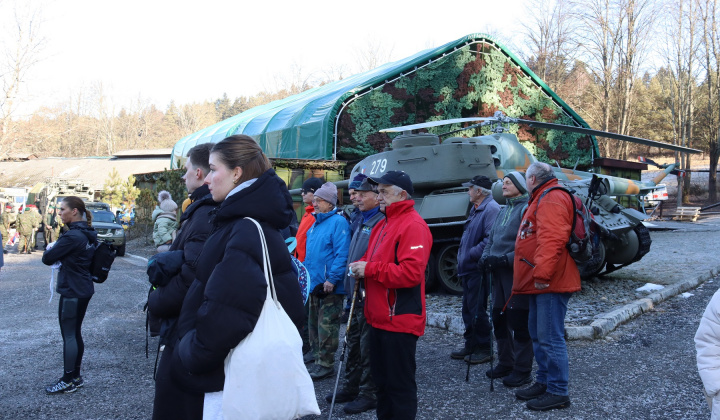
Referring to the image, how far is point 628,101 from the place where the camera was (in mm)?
34312

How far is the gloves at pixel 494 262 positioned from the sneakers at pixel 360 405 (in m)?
1.63

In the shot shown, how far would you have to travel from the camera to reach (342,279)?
17.9 ft

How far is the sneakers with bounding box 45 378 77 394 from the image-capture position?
5.01 m

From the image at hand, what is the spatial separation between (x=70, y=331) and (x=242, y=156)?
333 centimetres

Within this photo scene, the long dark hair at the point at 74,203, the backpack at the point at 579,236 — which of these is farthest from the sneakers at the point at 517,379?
the long dark hair at the point at 74,203

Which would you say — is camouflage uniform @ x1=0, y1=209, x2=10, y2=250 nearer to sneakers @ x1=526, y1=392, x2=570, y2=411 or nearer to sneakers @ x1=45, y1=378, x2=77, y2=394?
sneakers @ x1=45, y1=378, x2=77, y2=394

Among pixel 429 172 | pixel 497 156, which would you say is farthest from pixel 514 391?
pixel 497 156

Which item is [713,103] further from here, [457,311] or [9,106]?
[9,106]

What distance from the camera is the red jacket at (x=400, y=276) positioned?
12.6 feet

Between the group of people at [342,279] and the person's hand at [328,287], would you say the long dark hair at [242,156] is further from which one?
the person's hand at [328,287]

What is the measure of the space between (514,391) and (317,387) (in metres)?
1.71

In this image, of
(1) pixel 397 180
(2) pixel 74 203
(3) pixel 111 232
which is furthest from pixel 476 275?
(3) pixel 111 232

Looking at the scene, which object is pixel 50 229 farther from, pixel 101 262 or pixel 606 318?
pixel 606 318

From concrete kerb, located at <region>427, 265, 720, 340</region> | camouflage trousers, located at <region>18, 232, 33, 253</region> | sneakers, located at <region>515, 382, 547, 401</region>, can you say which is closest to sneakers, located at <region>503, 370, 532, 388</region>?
sneakers, located at <region>515, 382, 547, 401</region>
